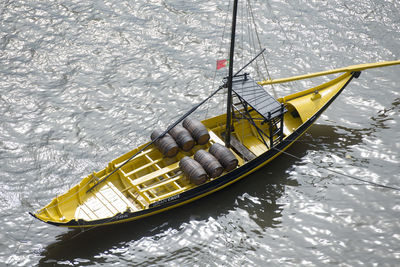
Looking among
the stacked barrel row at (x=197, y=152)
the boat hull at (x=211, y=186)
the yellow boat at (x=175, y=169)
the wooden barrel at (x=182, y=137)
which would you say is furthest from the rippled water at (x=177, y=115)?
the wooden barrel at (x=182, y=137)

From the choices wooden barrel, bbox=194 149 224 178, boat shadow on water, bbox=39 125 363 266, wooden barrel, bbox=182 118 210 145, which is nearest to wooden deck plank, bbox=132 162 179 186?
wooden barrel, bbox=194 149 224 178

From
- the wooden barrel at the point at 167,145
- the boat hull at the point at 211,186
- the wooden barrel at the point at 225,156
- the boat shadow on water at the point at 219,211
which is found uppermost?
the wooden barrel at the point at 167,145

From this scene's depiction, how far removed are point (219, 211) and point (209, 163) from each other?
3037 mm

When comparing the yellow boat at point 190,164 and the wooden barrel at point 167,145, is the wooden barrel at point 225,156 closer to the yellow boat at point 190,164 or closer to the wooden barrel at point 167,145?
the yellow boat at point 190,164

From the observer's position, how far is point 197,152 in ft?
94.1

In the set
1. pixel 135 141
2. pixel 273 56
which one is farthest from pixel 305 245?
pixel 273 56

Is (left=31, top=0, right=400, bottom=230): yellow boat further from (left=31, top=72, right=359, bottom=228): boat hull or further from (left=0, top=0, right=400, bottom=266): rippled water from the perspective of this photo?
(left=0, top=0, right=400, bottom=266): rippled water

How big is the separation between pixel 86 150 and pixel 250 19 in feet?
60.1

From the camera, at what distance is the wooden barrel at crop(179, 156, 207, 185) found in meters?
27.5

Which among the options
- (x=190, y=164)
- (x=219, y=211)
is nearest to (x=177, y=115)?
(x=190, y=164)

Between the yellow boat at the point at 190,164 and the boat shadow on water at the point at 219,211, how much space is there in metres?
0.89

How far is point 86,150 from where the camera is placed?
32312 mm

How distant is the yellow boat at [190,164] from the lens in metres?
26.5

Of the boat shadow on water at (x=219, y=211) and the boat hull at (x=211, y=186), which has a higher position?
the boat hull at (x=211, y=186)
